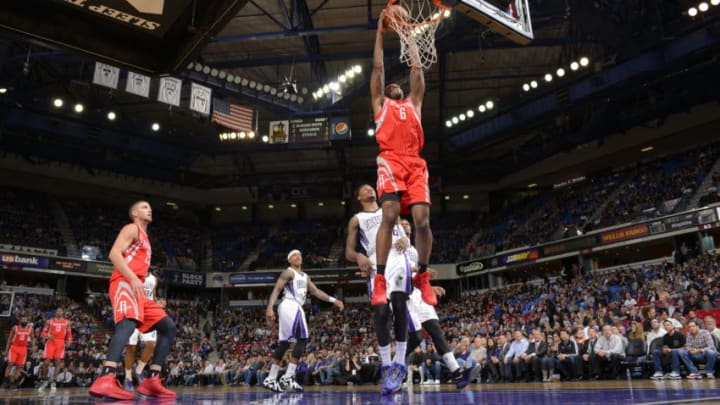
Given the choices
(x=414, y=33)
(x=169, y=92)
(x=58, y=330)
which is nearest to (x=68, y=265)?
(x=169, y=92)

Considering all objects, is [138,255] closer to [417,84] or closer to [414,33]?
[417,84]

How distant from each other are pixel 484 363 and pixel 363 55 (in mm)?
14723

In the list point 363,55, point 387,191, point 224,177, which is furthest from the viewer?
point 224,177

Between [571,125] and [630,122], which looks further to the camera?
[571,125]

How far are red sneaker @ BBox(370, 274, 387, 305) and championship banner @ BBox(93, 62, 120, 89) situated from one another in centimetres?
1814

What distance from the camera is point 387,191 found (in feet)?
14.9

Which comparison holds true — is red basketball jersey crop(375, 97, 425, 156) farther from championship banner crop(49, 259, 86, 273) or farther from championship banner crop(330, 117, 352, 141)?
championship banner crop(49, 259, 86, 273)

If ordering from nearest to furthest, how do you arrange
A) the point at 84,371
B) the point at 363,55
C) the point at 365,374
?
1. the point at 365,374
2. the point at 84,371
3. the point at 363,55

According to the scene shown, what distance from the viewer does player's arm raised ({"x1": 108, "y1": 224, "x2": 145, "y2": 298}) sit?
4727mm

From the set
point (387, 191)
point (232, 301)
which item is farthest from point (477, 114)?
point (387, 191)

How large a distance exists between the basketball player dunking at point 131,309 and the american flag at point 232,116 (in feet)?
58.7

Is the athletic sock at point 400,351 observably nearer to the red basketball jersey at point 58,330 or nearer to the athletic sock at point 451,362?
the athletic sock at point 451,362

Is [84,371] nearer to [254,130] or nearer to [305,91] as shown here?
[254,130]

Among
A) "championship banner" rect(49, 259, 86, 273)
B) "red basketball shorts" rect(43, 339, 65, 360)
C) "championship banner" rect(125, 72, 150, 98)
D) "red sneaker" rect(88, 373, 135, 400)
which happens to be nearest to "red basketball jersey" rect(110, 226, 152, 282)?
"red sneaker" rect(88, 373, 135, 400)
